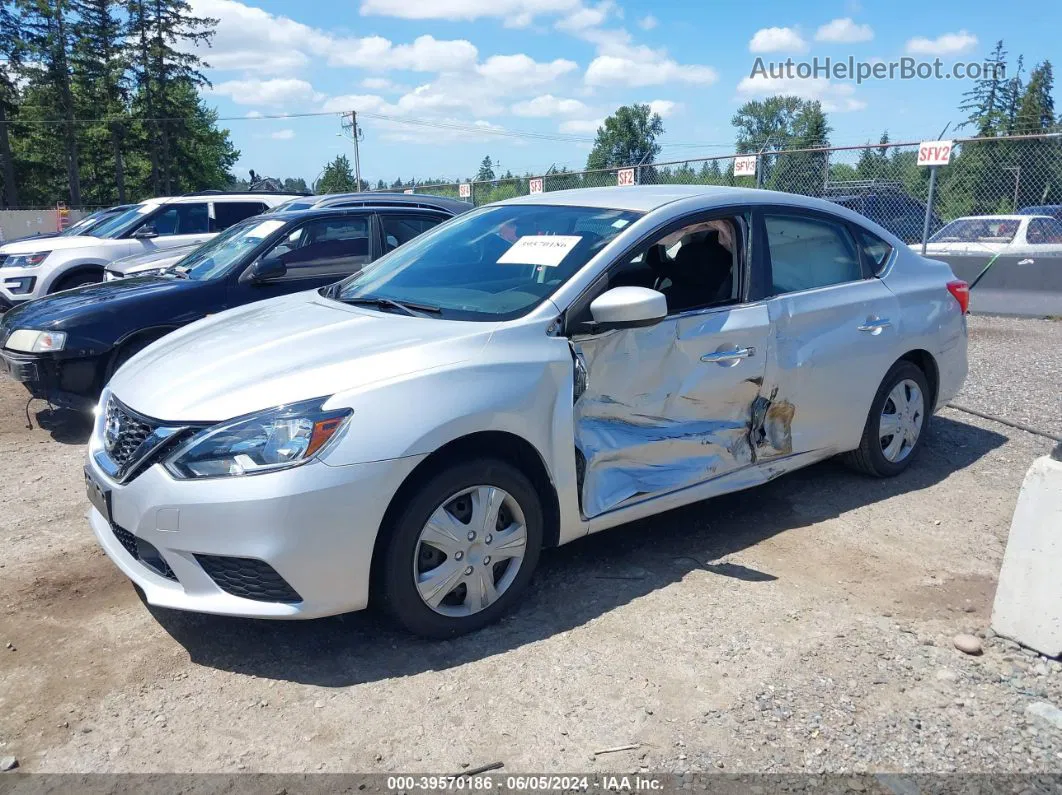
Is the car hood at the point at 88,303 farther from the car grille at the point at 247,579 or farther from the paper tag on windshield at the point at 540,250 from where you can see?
the car grille at the point at 247,579

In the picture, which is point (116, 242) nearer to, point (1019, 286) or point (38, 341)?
point (38, 341)

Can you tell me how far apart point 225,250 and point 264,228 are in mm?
401

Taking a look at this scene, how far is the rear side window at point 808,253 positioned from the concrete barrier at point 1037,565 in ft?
5.36

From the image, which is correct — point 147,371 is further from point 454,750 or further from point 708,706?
point 708,706

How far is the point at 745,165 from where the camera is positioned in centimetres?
1430

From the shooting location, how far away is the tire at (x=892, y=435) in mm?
5078

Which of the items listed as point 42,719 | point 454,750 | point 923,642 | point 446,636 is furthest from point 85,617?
point 923,642

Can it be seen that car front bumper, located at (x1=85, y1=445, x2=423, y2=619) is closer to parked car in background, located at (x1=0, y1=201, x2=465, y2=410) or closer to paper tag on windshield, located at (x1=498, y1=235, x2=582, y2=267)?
paper tag on windshield, located at (x1=498, y1=235, x2=582, y2=267)

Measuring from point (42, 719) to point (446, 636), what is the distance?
1440 millimetres

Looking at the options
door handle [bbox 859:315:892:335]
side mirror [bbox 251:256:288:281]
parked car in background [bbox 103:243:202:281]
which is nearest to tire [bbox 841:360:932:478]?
door handle [bbox 859:315:892:335]

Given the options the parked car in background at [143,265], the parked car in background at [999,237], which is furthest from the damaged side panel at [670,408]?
the parked car in background at [999,237]

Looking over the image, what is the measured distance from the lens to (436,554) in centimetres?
331

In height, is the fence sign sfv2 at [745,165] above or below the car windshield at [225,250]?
above

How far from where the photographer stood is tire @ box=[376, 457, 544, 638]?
10.3 ft
